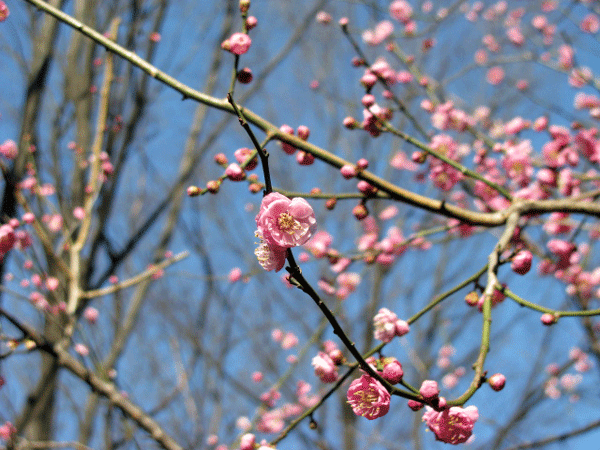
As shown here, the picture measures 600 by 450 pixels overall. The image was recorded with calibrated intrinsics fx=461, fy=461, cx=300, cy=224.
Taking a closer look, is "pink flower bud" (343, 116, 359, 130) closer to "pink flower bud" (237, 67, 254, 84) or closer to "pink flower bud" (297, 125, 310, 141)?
"pink flower bud" (297, 125, 310, 141)

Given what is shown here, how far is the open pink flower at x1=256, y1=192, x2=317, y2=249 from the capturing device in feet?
2.96

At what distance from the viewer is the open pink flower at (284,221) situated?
2.96ft

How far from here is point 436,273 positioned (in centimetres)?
652

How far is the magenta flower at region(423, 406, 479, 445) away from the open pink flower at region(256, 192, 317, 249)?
1.77 ft

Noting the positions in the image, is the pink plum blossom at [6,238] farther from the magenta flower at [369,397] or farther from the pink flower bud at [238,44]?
the magenta flower at [369,397]

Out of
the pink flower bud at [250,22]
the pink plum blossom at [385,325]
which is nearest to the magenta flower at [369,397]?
the pink plum blossom at [385,325]

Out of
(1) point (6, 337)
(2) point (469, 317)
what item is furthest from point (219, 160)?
(2) point (469, 317)

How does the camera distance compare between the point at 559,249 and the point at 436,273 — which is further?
the point at 436,273

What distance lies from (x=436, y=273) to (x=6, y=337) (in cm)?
563

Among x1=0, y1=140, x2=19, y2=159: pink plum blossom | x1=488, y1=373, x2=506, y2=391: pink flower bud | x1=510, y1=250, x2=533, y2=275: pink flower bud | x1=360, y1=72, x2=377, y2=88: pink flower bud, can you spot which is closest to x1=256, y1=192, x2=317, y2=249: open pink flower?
x1=488, y1=373, x2=506, y2=391: pink flower bud

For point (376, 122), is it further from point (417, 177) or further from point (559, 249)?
point (417, 177)

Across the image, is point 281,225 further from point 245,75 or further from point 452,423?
point 245,75

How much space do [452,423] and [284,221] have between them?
64 centimetres

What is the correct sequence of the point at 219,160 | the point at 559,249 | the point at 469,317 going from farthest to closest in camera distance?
the point at 469,317, the point at 559,249, the point at 219,160
